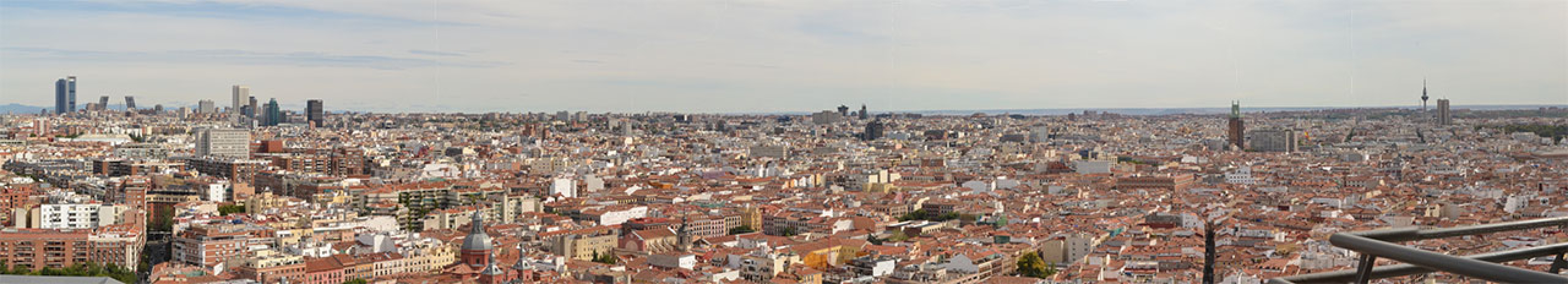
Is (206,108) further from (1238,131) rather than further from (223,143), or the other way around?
(1238,131)

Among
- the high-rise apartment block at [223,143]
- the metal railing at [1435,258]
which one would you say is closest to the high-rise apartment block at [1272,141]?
the high-rise apartment block at [223,143]

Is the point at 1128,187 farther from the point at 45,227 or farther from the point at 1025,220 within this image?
the point at 45,227

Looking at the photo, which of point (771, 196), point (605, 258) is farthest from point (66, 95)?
point (605, 258)

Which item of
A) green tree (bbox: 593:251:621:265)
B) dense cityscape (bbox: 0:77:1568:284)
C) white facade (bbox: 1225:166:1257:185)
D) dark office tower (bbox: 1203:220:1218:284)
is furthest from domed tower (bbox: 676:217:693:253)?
dark office tower (bbox: 1203:220:1218:284)

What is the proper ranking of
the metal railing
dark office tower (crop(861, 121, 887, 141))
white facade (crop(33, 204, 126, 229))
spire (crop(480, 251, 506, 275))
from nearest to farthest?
the metal railing, spire (crop(480, 251, 506, 275)), white facade (crop(33, 204, 126, 229)), dark office tower (crop(861, 121, 887, 141))

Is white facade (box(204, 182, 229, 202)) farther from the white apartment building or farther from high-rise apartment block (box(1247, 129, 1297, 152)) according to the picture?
high-rise apartment block (box(1247, 129, 1297, 152))

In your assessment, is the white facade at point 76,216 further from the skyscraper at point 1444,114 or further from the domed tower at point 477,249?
the skyscraper at point 1444,114
